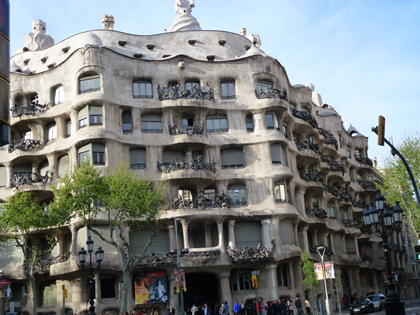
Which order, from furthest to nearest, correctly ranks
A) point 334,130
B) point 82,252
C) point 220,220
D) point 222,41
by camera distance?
point 334,130 < point 222,41 < point 220,220 < point 82,252

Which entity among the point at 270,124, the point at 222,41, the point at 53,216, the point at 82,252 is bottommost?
the point at 82,252

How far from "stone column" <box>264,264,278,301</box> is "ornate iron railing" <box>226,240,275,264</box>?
1.22 meters

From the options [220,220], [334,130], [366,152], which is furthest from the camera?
[366,152]

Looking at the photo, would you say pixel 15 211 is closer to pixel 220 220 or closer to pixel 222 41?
pixel 220 220

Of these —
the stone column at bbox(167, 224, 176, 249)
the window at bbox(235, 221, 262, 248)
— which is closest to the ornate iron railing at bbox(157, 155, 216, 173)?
the stone column at bbox(167, 224, 176, 249)

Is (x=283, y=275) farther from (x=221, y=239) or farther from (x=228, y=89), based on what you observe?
(x=228, y=89)

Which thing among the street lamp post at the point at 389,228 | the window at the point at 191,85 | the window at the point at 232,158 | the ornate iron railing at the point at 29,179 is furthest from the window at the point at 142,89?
the street lamp post at the point at 389,228

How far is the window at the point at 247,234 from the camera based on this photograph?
149 feet

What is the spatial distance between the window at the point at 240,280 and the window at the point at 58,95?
2094cm

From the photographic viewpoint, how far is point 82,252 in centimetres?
3241

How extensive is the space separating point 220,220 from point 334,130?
91.3 feet

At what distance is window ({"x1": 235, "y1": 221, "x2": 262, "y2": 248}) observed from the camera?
45.5 metres

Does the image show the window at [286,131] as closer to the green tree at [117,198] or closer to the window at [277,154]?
the window at [277,154]

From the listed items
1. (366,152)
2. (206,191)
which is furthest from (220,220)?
(366,152)
